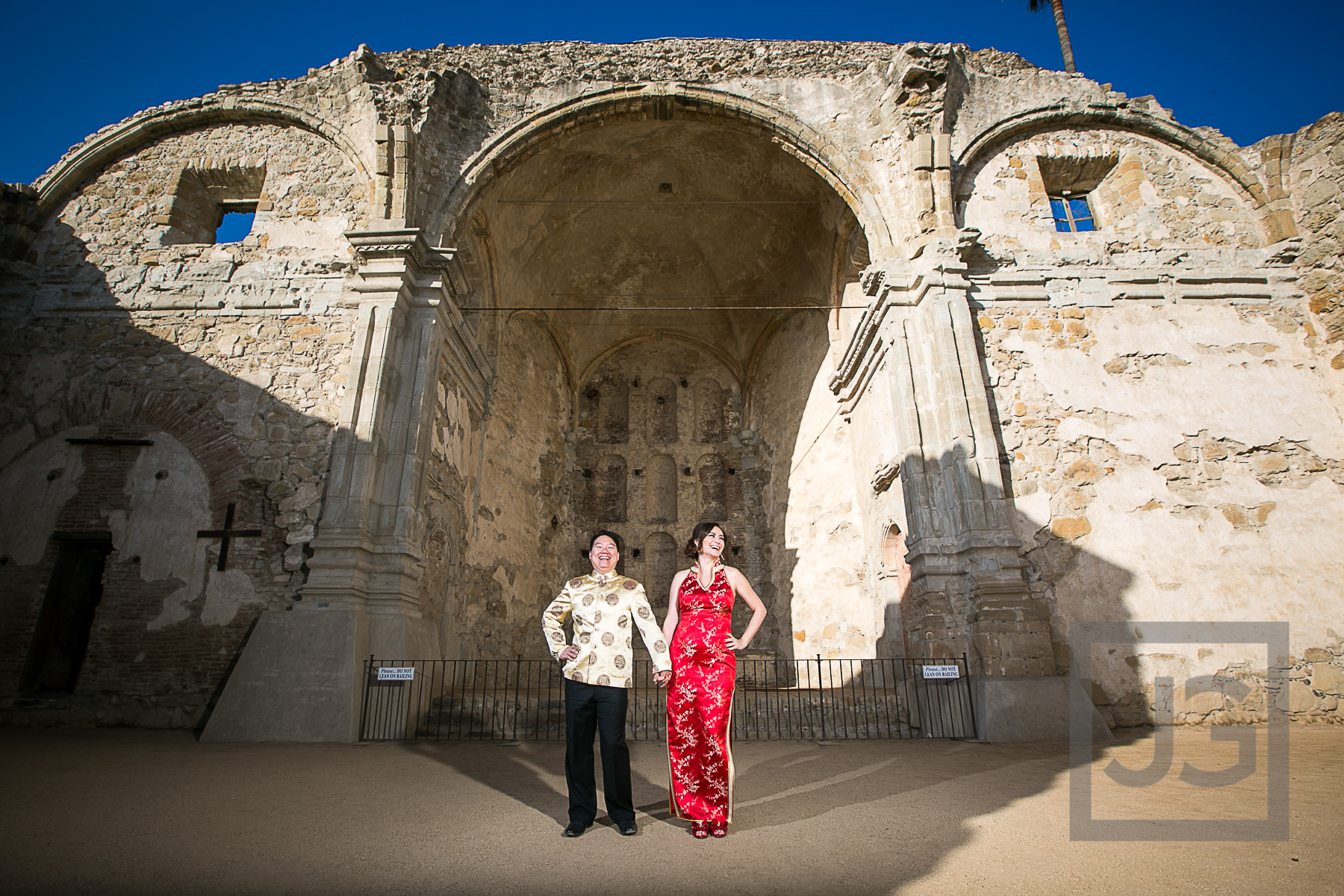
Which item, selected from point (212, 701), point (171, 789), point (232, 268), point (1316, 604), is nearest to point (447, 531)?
point (212, 701)

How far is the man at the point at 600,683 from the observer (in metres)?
3.12

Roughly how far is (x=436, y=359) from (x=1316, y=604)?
33.7ft

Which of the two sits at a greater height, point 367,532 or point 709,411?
point 709,411

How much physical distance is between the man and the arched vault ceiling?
7.70 meters

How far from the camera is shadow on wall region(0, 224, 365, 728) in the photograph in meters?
7.06

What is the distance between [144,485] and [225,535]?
128 centimetres

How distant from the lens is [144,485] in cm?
776

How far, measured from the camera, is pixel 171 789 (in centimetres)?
406

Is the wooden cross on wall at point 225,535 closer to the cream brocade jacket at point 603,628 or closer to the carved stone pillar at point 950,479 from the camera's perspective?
the cream brocade jacket at point 603,628

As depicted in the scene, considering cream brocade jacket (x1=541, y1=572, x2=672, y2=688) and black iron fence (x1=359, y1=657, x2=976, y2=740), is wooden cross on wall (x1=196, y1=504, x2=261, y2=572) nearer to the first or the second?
black iron fence (x1=359, y1=657, x2=976, y2=740)

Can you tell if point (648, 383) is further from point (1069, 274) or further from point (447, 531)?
Answer: point (1069, 274)

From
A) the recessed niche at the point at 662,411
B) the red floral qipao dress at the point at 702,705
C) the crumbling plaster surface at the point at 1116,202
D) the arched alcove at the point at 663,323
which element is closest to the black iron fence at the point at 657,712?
the red floral qipao dress at the point at 702,705

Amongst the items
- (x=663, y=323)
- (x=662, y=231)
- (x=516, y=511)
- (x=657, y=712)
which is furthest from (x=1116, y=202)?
(x=516, y=511)

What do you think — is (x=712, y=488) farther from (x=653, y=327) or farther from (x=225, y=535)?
(x=225, y=535)
